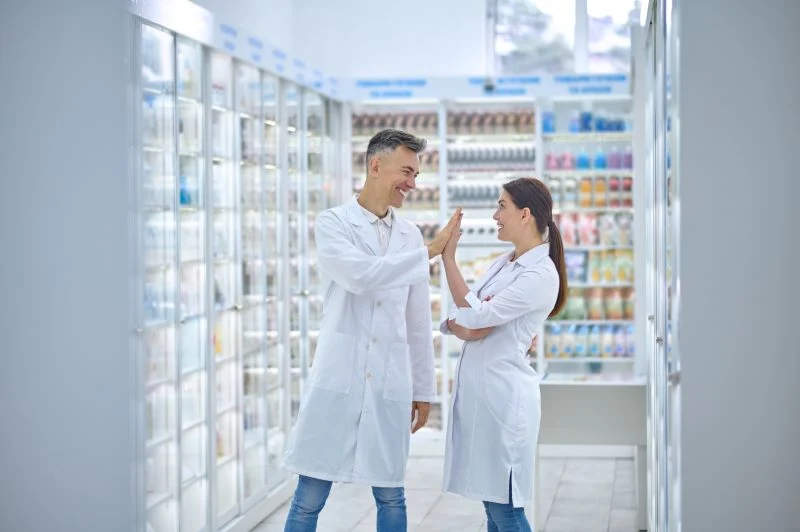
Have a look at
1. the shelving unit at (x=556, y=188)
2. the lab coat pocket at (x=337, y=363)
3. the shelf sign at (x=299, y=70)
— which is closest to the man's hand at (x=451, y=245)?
the lab coat pocket at (x=337, y=363)

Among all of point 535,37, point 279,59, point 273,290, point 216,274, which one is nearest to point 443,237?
point 216,274

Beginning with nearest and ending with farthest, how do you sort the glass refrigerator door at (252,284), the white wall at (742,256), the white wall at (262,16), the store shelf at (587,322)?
the white wall at (742,256) < the glass refrigerator door at (252,284) < the white wall at (262,16) < the store shelf at (587,322)

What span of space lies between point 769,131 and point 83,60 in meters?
1.70

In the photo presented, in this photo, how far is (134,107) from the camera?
5.15 meters

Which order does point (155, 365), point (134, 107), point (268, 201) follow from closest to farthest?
point (134, 107), point (155, 365), point (268, 201)

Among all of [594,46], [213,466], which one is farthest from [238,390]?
[594,46]

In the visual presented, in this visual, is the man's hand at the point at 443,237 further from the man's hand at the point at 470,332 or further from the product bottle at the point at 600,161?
the product bottle at the point at 600,161

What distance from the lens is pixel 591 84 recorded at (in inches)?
367

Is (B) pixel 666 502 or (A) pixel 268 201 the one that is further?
(A) pixel 268 201

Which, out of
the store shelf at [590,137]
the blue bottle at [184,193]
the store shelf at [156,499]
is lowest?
the store shelf at [156,499]

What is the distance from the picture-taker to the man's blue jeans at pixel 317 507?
407 cm

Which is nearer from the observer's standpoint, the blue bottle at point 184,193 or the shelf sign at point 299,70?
the blue bottle at point 184,193

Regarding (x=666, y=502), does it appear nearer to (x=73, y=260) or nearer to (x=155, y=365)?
(x=73, y=260)

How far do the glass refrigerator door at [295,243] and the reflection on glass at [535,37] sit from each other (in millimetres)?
3264
